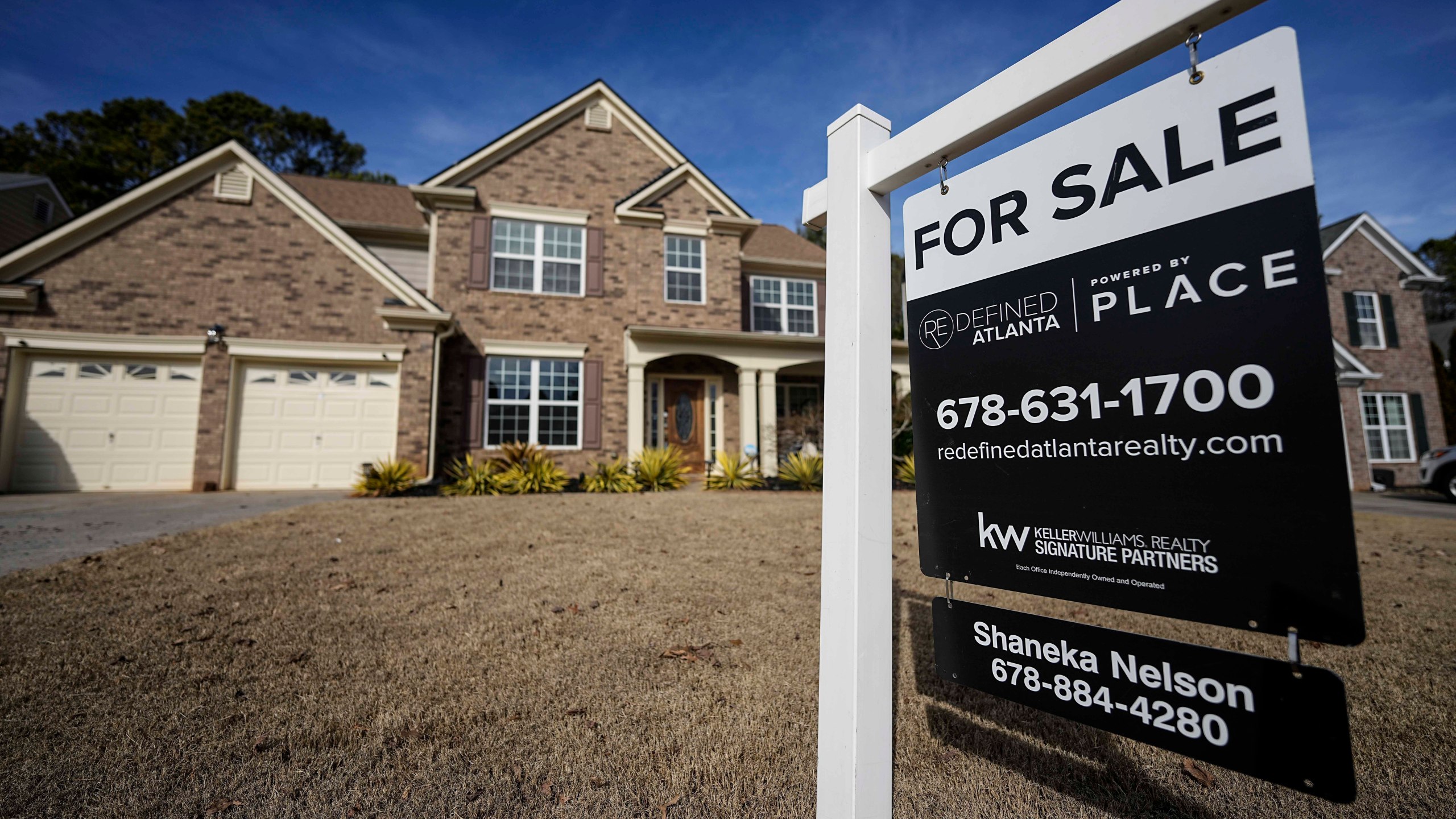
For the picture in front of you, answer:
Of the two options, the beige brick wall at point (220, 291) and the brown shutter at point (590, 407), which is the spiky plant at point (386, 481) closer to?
the beige brick wall at point (220, 291)

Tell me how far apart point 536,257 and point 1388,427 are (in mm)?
23523

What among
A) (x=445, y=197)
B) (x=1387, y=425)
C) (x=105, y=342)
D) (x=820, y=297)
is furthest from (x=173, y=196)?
(x=1387, y=425)

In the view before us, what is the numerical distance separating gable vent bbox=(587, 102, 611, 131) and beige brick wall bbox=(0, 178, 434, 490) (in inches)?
237

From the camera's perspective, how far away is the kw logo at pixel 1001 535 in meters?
1.86

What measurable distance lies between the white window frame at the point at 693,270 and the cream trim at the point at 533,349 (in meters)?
2.34

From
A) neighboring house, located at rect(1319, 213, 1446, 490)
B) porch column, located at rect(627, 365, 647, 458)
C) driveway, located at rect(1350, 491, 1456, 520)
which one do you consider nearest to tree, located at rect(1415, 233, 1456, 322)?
neighboring house, located at rect(1319, 213, 1446, 490)

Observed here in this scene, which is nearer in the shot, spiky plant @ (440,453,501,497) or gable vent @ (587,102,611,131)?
spiky plant @ (440,453,501,497)

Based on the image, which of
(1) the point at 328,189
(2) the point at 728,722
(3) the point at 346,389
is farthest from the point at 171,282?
(2) the point at 728,722

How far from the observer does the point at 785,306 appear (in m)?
16.8

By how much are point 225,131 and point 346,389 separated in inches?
1189

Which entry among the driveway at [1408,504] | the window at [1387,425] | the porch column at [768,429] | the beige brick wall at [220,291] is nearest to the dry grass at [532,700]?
the beige brick wall at [220,291]

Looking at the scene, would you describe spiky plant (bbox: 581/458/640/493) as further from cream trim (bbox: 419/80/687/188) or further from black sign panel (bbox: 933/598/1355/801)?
black sign panel (bbox: 933/598/1355/801)

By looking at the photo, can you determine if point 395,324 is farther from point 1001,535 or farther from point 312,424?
point 1001,535

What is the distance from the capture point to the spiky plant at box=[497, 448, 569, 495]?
1080cm
